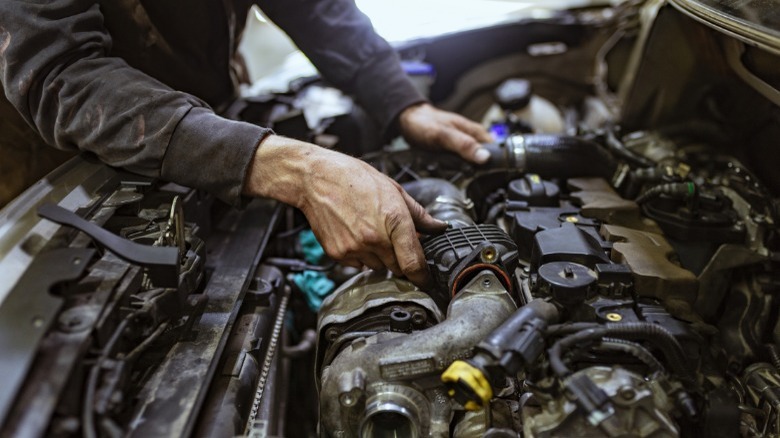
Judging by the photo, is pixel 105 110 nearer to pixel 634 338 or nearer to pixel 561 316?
pixel 561 316

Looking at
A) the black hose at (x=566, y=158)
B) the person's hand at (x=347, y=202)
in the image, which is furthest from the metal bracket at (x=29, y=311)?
the black hose at (x=566, y=158)

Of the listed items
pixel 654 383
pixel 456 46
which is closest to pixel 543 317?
pixel 654 383

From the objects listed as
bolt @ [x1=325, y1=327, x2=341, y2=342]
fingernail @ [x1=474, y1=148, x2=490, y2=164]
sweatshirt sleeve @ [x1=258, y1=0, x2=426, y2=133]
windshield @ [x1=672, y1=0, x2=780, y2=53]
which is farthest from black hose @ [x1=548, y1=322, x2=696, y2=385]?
sweatshirt sleeve @ [x1=258, y1=0, x2=426, y2=133]

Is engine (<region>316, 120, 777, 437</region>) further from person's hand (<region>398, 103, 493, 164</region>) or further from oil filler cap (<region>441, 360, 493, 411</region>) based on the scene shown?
person's hand (<region>398, 103, 493, 164</region>)

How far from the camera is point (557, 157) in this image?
5.87 feet

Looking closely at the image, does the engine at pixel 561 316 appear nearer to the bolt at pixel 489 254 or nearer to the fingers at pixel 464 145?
the bolt at pixel 489 254

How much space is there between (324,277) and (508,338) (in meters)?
0.82

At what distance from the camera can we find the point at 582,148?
1.81 metres

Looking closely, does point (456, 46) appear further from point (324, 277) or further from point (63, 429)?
point (63, 429)

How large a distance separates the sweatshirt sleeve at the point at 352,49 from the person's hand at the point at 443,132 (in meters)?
0.04

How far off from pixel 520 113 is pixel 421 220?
1540 millimetres

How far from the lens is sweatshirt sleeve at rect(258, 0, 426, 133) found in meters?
2.04

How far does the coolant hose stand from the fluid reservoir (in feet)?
0.72

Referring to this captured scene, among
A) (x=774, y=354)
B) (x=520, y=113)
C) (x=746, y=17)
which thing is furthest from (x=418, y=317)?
(x=520, y=113)
